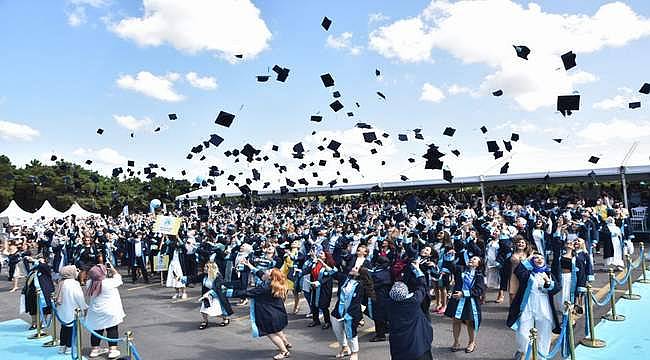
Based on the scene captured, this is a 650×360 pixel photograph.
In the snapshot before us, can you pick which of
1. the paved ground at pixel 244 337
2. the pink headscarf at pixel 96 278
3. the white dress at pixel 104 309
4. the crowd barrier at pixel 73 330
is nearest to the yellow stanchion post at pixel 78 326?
the crowd barrier at pixel 73 330

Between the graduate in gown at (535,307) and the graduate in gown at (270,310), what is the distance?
303 centimetres

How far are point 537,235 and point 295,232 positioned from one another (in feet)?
22.4

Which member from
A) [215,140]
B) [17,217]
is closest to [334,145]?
[215,140]

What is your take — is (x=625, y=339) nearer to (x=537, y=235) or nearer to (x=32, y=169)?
(x=537, y=235)

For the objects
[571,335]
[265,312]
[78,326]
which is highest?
[265,312]

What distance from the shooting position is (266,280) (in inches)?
249

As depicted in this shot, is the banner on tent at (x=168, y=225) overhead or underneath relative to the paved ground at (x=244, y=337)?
overhead

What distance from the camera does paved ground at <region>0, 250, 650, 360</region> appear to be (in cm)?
646

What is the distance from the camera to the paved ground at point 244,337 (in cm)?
646

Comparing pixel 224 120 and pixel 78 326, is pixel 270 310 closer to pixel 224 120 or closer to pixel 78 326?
pixel 78 326

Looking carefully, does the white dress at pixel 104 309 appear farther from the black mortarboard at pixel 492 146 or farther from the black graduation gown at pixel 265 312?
the black mortarboard at pixel 492 146

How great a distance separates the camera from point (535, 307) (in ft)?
17.5

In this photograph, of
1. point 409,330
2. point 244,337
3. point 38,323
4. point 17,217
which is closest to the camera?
point 409,330

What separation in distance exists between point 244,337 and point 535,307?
456 centimetres
